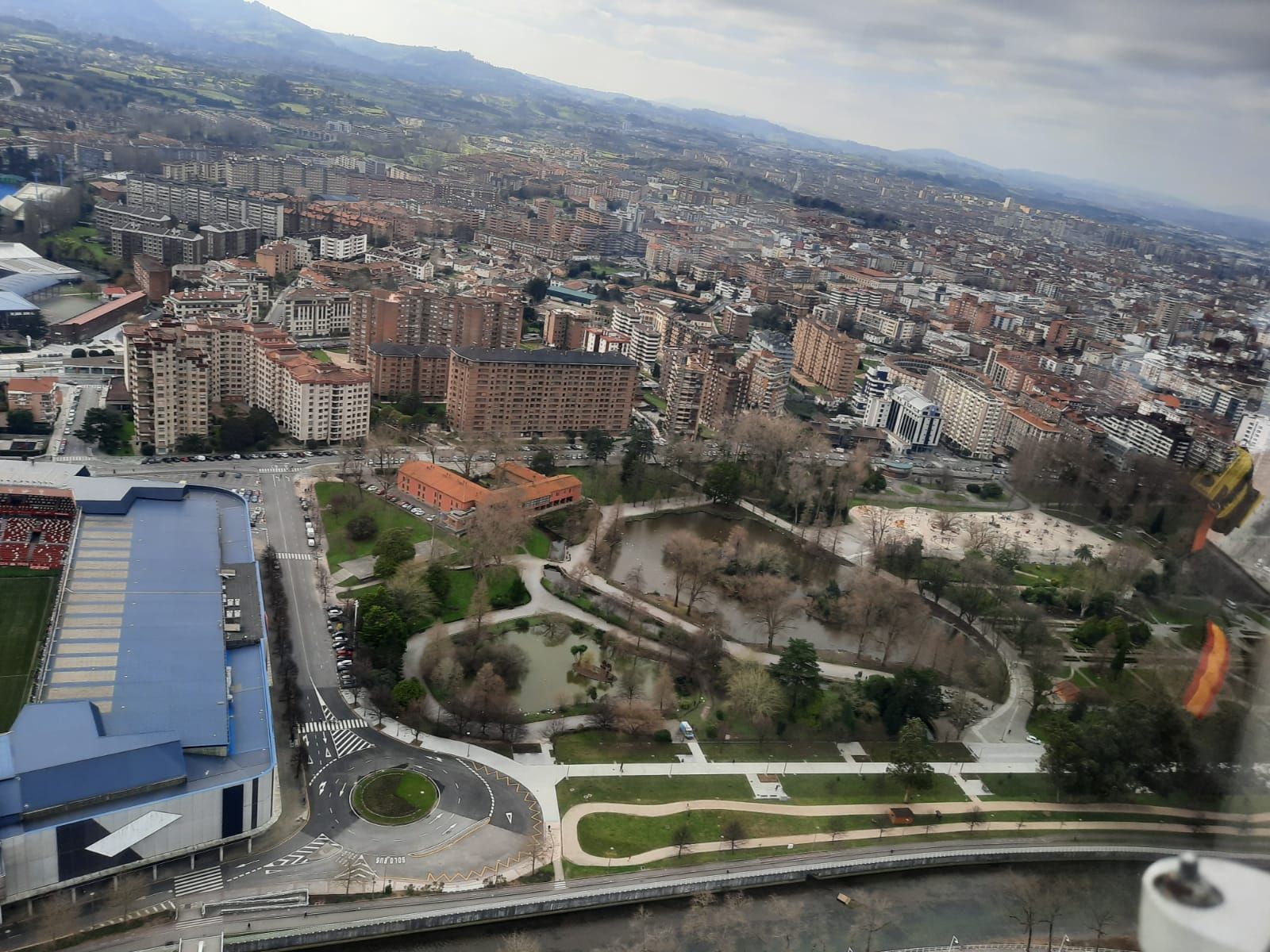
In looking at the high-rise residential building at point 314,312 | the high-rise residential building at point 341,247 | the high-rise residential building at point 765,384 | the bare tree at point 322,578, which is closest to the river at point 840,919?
the bare tree at point 322,578

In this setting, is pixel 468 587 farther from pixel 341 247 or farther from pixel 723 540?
pixel 341 247

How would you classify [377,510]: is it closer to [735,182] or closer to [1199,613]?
[1199,613]

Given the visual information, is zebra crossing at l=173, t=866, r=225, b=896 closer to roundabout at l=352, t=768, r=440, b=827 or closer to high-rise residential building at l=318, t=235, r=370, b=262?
roundabout at l=352, t=768, r=440, b=827

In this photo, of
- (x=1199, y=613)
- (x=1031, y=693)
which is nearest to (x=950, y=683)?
(x=1031, y=693)

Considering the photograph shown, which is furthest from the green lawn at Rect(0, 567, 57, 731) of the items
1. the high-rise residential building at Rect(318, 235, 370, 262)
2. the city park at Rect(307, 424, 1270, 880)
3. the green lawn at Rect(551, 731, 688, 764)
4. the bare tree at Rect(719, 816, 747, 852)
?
the high-rise residential building at Rect(318, 235, 370, 262)

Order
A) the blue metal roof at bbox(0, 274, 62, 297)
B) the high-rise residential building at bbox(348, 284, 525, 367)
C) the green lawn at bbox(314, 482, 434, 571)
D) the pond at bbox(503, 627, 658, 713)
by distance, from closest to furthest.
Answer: the pond at bbox(503, 627, 658, 713)
the green lawn at bbox(314, 482, 434, 571)
the high-rise residential building at bbox(348, 284, 525, 367)
the blue metal roof at bbox(0, 274, 62, 297)

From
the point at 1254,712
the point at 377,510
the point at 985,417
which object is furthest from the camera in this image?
the point at 985,417

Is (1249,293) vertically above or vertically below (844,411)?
above
